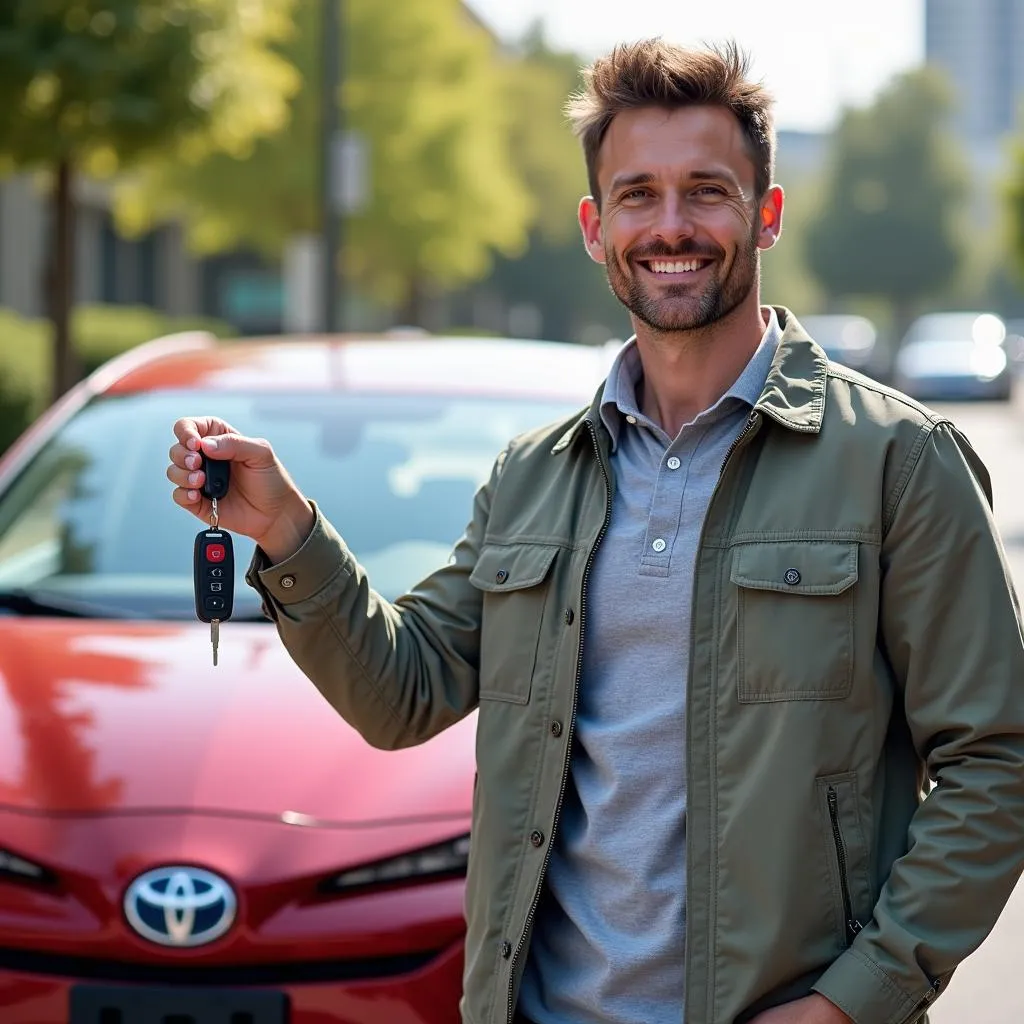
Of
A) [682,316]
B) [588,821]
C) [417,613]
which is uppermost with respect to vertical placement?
[682,316]

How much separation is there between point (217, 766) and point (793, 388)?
146 cm

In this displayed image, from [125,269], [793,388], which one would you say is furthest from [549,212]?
[793,388]

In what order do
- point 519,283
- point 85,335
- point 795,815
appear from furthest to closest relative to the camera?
point 519,283
point 85,335
point 795,815

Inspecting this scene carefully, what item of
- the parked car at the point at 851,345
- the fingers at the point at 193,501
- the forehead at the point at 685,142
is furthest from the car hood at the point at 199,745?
the parked car at the point at 851,345

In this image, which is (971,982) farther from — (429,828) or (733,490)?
(733,490)

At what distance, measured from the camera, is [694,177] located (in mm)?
2496

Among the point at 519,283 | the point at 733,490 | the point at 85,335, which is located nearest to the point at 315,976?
the point at 733,490

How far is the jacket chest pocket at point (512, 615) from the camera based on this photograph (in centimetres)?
252

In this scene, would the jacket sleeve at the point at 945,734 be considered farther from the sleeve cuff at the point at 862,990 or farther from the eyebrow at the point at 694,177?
the eyebrow at the point at 694,177

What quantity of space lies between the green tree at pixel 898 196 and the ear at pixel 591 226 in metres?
72.2

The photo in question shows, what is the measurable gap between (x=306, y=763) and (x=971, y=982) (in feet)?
7.75

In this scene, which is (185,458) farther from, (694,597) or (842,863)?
(842,863)

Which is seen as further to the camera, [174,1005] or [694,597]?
[174,1005]

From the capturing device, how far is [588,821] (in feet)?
7.89
